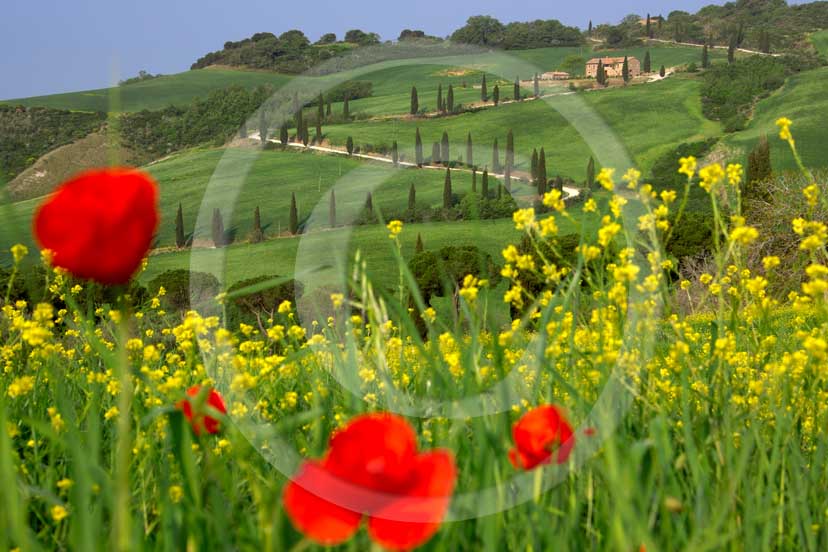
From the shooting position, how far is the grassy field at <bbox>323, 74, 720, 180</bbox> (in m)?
92.1

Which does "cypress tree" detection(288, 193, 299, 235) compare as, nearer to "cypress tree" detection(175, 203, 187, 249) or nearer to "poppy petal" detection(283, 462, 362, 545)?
"cypress tree" detection(175, 203, 187, 249)

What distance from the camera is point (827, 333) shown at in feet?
8.48

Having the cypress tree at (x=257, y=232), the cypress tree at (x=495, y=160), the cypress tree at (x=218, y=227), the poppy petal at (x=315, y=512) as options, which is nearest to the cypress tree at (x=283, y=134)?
the cypress tree at (x=218, y=227)

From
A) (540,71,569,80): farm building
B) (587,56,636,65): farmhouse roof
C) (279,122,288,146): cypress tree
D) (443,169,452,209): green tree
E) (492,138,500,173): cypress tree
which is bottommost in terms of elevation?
(443,169,452,209): green tree

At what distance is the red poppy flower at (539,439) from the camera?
1.49m

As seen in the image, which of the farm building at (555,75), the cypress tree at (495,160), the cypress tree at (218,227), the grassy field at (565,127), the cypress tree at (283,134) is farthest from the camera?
the farm building at (555,75)

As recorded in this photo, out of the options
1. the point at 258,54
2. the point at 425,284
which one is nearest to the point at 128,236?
the point at 425,284

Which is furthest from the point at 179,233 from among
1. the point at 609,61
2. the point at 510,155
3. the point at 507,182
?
the point at 609,61

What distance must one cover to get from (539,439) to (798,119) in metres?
97.8

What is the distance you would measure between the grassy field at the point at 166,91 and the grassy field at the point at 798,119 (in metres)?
74.8

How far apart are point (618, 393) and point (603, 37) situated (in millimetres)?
176765

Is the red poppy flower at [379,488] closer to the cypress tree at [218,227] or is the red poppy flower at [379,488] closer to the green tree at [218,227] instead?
the cypress tree at [218,227]

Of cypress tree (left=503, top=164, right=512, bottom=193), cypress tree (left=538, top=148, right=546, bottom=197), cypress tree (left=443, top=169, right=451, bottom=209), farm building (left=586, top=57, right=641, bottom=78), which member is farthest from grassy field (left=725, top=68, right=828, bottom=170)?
cypress tree (left=443, top=169, right=451, bottom=209)

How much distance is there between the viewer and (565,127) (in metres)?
98.8
